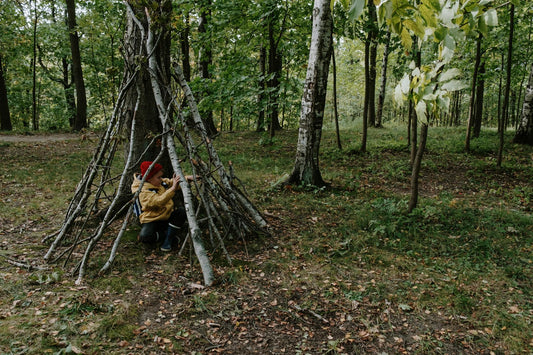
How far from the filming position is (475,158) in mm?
10102

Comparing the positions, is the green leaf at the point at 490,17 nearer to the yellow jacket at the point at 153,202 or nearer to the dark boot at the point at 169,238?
the yellow jacket at the point at 153,202

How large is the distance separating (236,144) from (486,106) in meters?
30.2

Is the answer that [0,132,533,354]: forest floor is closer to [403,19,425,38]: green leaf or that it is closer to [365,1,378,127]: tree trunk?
[403,19,425,38]: green leaf

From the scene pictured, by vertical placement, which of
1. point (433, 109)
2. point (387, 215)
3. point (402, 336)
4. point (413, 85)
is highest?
point (413, 85)

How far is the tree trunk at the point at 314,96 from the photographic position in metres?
6.51

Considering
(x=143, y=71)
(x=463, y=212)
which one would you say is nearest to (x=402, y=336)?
(x=463, y=212)

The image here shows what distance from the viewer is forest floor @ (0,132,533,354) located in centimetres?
314

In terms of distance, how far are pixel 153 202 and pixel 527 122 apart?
1286 cm

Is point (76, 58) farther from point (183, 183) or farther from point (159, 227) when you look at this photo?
point (183, 183)

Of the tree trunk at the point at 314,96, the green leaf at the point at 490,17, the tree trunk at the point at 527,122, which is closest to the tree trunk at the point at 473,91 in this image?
the tree trunk at the point at 527,122

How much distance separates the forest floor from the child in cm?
27

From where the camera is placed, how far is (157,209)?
15.0 feet

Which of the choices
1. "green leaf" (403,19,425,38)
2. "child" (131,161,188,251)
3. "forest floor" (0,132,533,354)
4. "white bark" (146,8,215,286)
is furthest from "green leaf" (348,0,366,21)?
"child" (131,161,188,251)

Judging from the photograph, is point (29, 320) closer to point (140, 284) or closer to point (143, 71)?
point (140, 284)
